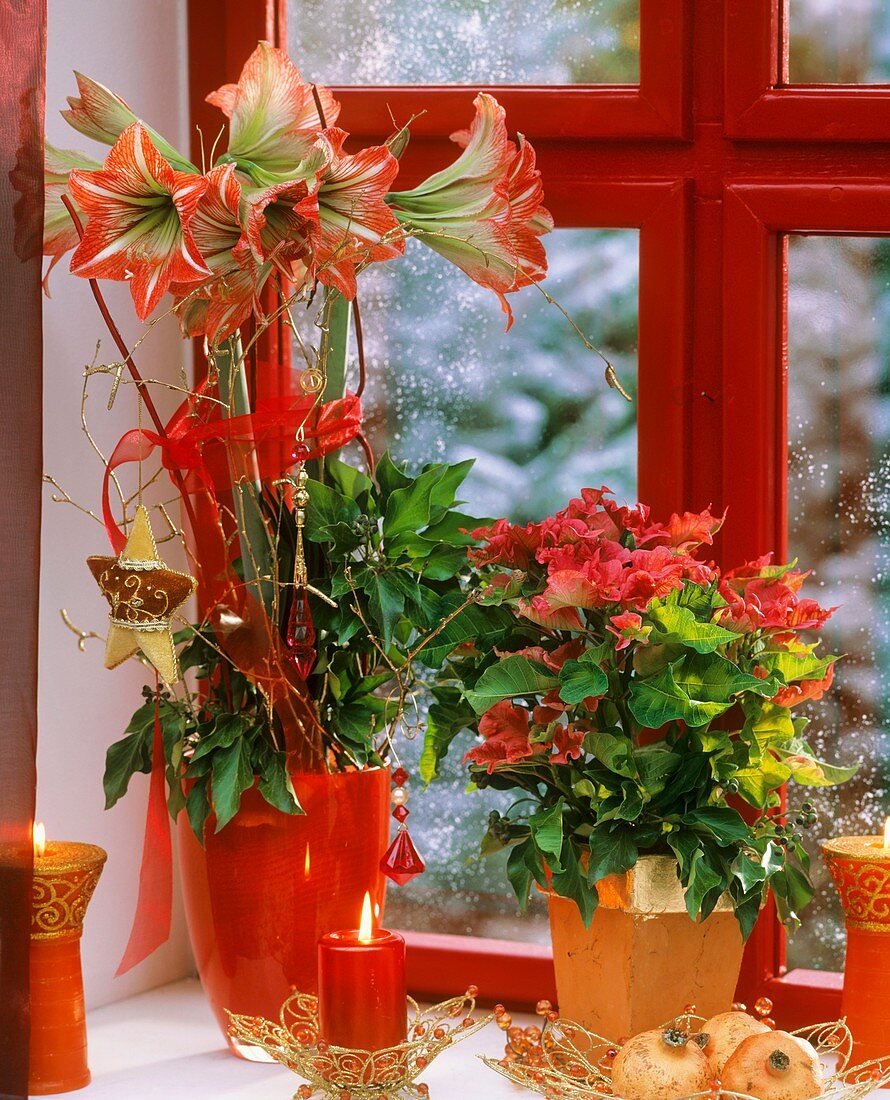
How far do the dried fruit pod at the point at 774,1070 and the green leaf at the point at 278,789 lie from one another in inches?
15.1

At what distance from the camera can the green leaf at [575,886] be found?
1050 millimetres

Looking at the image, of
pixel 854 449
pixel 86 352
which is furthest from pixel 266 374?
pixel 854 449

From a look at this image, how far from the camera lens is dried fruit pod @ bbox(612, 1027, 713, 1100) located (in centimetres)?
95

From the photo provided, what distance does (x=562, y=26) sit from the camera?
137 cm

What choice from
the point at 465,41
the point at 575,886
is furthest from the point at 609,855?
Answer: the point at 465,41

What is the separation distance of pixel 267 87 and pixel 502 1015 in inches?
29.0

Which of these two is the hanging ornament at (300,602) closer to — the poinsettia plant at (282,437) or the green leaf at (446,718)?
the poinsettia plant at (282,437)

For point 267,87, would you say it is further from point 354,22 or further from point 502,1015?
point 502,1015

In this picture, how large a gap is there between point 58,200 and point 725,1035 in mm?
809

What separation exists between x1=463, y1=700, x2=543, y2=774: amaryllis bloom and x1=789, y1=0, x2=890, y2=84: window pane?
2.17 feet

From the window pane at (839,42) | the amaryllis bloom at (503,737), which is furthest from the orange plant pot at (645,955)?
the window pane at (839,42)

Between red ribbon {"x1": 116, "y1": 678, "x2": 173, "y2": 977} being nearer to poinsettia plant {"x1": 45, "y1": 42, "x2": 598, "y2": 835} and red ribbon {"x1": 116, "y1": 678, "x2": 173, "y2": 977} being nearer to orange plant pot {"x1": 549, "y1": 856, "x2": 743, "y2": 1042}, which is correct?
poinsettia plant {"x1": 45, "y1": 42, "x2": 598, "y2": 835}

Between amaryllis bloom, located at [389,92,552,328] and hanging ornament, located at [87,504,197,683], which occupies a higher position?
amaryllis bloom, located at [389,92,552,328]

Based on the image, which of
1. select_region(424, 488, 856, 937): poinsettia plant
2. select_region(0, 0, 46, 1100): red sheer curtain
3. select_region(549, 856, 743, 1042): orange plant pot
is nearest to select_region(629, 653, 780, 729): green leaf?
select_region(424, 488, 856, 937): poinsettia plant
